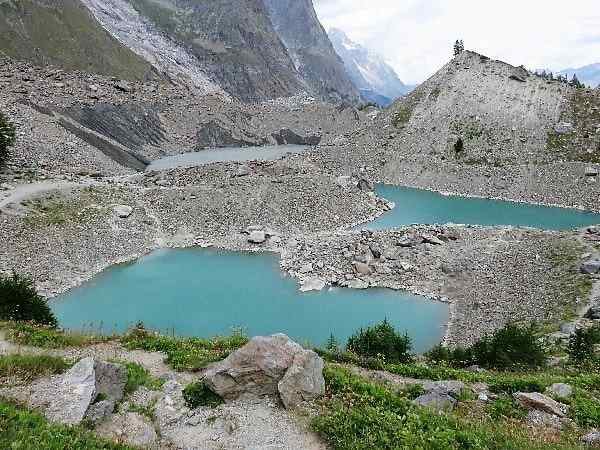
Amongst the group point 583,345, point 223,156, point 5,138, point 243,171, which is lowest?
point 583,345

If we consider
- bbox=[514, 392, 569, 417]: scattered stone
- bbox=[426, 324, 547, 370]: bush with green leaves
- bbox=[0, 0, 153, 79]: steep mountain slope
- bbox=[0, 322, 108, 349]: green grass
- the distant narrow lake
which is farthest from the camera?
bbox=[0, 0, 153, 79]: steep mountain slope

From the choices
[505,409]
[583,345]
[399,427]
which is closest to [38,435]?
[399,427]

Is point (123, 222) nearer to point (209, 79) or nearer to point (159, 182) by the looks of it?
point (159, 182)

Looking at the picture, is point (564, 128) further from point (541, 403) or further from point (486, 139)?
point (541, 403)

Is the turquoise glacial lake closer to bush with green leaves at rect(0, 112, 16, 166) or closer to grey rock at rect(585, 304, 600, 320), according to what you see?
grey rock at rect(585, 304, 600, 320)

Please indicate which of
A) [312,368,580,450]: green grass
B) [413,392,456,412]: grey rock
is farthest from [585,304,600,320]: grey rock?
[312,368,580,450]: green grass

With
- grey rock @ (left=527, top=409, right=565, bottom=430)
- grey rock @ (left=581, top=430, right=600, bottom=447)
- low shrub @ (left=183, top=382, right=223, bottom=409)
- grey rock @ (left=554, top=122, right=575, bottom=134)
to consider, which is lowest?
low shrub @ (left=183, top=382, right=223, bottom=409)

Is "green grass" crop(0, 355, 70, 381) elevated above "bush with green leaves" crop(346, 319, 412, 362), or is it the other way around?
"green grass" crop(0, 355, 70, 381)
